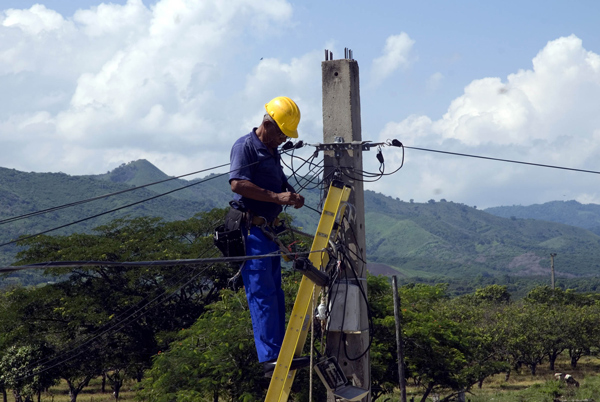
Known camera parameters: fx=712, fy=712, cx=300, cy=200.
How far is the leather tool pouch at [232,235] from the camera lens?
6859 mm

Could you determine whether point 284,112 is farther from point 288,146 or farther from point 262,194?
point 288,146

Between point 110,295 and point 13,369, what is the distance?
16.0 feet

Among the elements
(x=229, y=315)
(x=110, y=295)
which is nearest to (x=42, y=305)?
(x=110, y=295)

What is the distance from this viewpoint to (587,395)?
3031 centimetres

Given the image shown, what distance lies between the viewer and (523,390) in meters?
33.6

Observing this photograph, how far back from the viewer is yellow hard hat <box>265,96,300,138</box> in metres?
7.04

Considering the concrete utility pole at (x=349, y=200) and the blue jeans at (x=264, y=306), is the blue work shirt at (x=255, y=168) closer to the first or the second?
the blue jeans at (x=264, y=306)

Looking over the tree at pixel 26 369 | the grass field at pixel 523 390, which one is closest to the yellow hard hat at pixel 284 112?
the grass field at pixel 523 390

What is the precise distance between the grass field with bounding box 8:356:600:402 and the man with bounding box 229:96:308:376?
18.0 meters

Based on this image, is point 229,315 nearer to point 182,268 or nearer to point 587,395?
point 182,268

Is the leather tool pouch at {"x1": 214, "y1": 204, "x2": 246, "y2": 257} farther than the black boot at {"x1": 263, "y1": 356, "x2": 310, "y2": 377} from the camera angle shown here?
Yes

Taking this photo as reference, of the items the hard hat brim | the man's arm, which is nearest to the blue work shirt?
the man's arm

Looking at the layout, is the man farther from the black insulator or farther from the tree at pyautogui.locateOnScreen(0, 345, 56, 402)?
the tree at pyautogui.locateOnScreen(0, 345, 56, 402)

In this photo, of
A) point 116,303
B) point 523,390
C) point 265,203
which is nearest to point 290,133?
point 265,203
